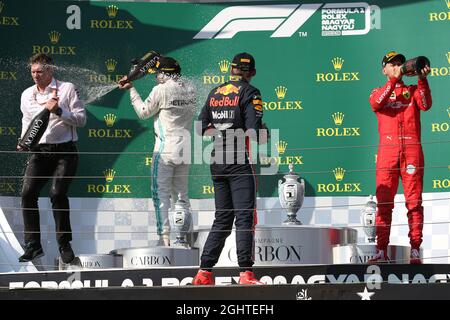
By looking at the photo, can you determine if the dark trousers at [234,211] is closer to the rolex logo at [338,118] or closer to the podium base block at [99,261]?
the podium base block at [99,261]

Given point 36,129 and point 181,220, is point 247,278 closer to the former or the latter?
point 36,129

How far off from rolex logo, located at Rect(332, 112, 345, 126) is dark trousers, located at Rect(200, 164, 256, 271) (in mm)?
3210

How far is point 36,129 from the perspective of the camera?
7320 millimetres

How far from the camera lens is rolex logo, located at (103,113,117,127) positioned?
31.8 feet

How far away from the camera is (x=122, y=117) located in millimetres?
9695

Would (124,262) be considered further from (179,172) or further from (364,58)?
(364,58)

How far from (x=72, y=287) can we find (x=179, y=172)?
2.08 meters

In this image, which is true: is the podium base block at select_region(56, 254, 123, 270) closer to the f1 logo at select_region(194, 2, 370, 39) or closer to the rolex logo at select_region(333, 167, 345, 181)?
the rolex logo at select_region(333, 167, 345, 181)

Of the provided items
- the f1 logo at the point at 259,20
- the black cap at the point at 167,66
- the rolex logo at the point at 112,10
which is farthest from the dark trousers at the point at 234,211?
the rolex logo at the point at 112,10

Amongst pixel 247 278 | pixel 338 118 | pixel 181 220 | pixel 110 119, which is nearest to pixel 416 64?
pixel 247 278

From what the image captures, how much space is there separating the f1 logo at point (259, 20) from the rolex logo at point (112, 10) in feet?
2.26

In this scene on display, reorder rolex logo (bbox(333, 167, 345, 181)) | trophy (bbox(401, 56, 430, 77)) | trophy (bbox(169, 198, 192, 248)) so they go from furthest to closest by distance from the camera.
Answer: rolex logo (bbox(333, 167, 345, 181)), trophy (bbox(169, 198, 192, 248)), trophy (bbox(401, 56, 430, 77))

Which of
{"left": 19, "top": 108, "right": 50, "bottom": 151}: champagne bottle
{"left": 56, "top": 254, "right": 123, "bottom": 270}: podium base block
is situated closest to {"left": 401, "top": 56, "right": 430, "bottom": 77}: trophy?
{"left": 19, "top": 108, "right": 50, "bottom": 151}: champagne bottle
